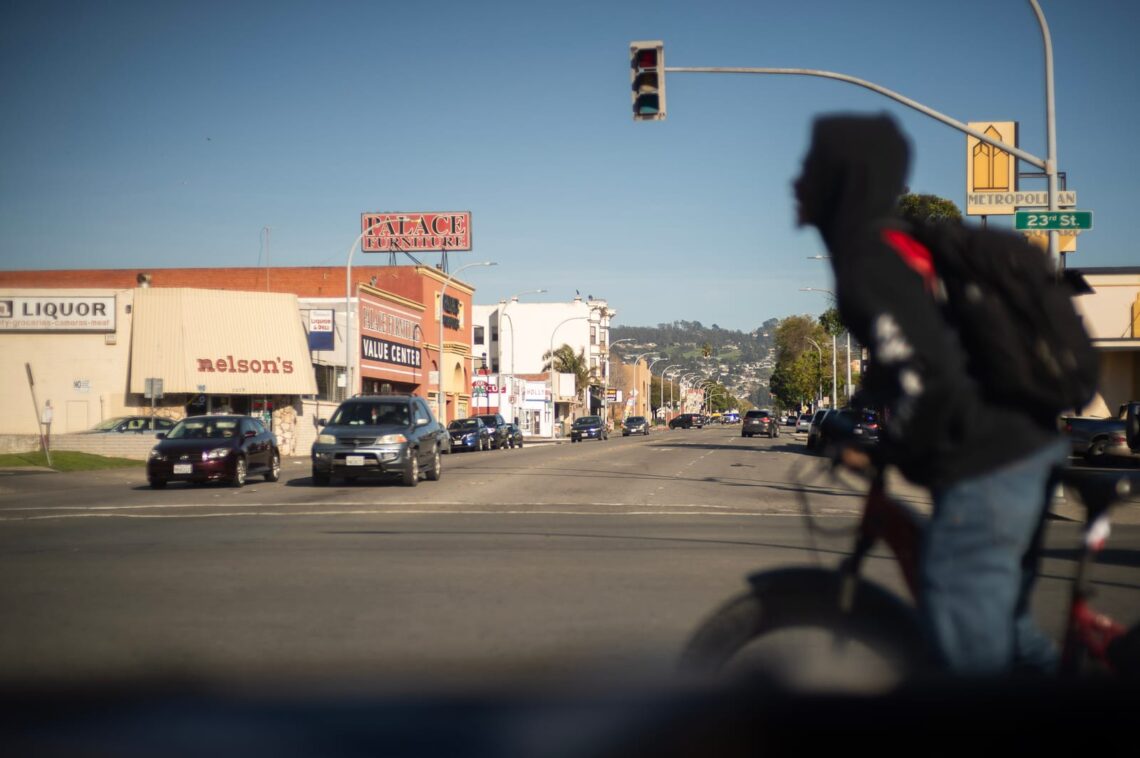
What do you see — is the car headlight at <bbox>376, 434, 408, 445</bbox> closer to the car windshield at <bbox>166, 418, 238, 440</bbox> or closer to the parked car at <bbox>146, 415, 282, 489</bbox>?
the parked car at <bbox>146, 415, 282, 489</bbox>

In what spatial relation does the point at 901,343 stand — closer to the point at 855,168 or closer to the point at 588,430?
the point at 855,168

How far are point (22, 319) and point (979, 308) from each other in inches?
1761

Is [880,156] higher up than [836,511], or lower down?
higher up

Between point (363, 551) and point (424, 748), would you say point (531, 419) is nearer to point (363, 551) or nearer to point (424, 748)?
point (363, 551)

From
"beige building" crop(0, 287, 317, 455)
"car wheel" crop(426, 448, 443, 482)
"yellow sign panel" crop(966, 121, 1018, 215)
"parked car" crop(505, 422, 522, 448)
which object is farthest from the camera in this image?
"parked car" crop(505, 422, 522, 448)

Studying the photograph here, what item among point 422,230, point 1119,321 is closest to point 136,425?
point 1119,321

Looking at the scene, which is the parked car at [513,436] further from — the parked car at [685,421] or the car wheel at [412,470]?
the parked car at [685,421]

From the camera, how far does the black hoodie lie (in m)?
2.75

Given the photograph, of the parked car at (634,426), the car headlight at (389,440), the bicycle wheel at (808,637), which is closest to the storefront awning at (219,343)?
the car headlight at (389,440)

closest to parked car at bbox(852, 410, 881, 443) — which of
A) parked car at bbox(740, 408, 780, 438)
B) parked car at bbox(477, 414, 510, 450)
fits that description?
parked car at bbox(477, 414, 510, 450)

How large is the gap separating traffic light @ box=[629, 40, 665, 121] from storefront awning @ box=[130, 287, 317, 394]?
95.3 feet

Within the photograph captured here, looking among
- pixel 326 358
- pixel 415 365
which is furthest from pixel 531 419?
pixel 326 358

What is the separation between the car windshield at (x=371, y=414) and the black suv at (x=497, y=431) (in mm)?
29410

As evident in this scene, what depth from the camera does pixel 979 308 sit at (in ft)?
9.18
